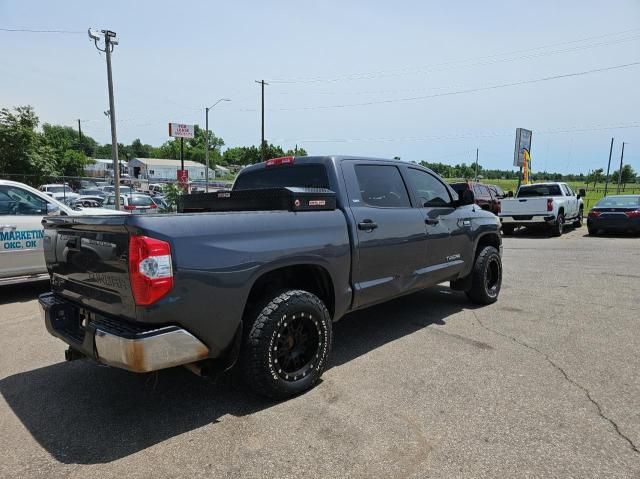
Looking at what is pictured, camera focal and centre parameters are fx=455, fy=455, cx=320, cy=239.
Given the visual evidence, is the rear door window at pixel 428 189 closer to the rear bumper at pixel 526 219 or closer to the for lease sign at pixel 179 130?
the rear bumper at pixel 526 219

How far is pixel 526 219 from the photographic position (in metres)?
15.6

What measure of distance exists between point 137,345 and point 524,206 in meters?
15.4

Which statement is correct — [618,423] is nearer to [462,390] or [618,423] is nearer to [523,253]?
[462,390]

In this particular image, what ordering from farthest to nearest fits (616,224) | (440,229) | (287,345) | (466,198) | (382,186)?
1. (616,224)
2. (466,198)
3. (440,229)
4. (382,186)
5. (287,345)

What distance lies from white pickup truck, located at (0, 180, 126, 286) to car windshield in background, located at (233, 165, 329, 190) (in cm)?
356

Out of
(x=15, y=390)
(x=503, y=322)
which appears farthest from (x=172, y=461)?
(x=503, y=322)

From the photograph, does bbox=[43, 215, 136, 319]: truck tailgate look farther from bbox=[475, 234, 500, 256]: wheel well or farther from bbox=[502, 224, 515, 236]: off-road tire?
bbox=[502, 224, 515, 236]: off-road tire

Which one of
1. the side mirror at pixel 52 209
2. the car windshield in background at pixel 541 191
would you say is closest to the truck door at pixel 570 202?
the car windshield in background at pixel 541 191

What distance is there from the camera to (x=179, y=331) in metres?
2.79

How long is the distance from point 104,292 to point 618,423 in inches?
138

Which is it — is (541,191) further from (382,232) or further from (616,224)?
(382,232)

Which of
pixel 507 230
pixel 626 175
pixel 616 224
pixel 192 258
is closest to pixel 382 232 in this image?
pixel 192 258

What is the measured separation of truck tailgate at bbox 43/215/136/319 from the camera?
2.75m

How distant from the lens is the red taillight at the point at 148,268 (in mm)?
2635
